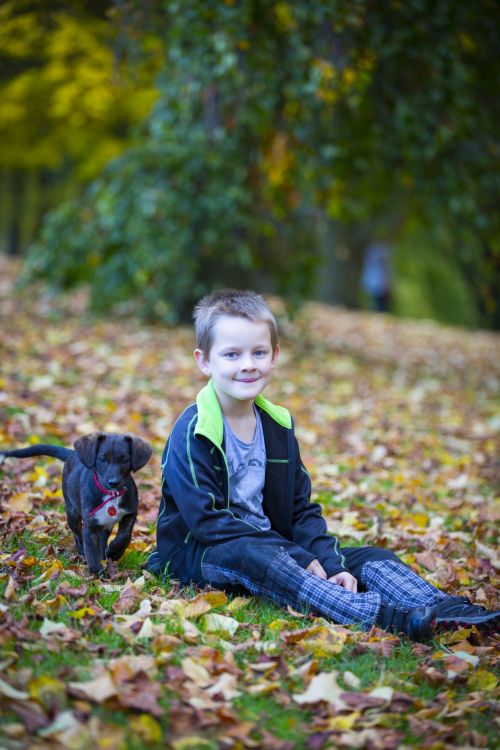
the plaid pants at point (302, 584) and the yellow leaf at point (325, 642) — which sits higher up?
the plaid pants at point (302, 584)

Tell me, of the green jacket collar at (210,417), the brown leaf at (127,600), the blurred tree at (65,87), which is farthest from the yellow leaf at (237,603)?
the blurred tree at (65,87)

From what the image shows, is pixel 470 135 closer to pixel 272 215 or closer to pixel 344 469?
pixel 272 215

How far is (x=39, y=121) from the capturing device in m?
17.5

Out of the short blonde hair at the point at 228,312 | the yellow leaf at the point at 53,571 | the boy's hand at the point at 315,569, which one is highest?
the short blonde hair at the point at 228,312

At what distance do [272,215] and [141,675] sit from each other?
26.1 ft

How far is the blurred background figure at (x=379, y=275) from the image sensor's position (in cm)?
1898

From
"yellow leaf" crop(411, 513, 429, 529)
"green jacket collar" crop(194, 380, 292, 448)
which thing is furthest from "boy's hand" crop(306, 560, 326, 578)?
"yellow leaf" crop(411, 513, 429, 529)

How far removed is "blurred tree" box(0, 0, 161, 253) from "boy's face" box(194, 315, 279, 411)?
6.16 metres

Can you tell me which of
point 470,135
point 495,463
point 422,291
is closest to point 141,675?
point 495,463

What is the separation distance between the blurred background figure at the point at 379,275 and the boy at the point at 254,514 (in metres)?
15.9

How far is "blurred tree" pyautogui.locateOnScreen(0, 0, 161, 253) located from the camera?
10.2 m

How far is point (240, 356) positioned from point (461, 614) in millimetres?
1418

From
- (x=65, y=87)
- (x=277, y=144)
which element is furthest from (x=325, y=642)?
(x=65, y=87)

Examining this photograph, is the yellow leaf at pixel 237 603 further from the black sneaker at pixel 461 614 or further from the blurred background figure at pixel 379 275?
the blurred background figure at pixel 379 275
